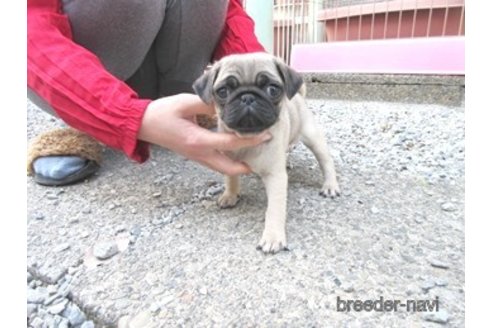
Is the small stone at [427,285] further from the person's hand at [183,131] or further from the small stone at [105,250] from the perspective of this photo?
the small stone at [105,250]

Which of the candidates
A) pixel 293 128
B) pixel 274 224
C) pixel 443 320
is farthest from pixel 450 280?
pixel 293 128

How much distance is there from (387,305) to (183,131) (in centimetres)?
74

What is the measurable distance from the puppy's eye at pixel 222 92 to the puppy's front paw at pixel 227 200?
0.40 metres

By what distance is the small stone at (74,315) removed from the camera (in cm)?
92

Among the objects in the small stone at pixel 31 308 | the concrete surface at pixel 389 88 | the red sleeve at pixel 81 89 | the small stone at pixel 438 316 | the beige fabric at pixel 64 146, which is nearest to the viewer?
the small stone at pixel 438 316

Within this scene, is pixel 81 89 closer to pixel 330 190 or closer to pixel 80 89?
pixel 80 89

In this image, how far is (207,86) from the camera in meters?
1.20

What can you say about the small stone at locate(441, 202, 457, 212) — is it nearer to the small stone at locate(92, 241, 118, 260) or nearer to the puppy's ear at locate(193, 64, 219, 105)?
the puppy's ear at locate(193, 64, 219, 105)

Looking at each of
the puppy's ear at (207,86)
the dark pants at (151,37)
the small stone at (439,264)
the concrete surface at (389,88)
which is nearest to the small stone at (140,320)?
the puppy's ear at (207,86)

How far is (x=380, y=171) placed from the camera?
1692 millimetres

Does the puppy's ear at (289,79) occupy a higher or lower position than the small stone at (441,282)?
higher

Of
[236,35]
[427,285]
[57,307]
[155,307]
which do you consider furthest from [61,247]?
[236,35]

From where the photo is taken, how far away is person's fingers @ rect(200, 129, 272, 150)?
47.2 inches

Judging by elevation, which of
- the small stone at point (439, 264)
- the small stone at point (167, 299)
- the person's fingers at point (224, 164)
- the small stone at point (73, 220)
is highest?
the person's fingers at point (224, 164)
